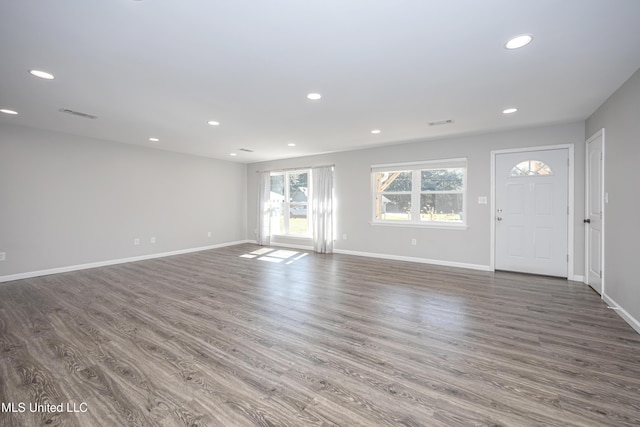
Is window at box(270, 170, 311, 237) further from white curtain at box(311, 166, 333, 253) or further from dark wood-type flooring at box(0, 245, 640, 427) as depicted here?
dark wood-type flooring at box(0, 245, 640, 427)

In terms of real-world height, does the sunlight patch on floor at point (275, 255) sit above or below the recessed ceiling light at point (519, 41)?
below

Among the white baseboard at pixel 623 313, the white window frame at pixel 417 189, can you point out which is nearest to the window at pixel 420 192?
the white window frame at pixel 417 189

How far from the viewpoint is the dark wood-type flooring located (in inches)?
65.6

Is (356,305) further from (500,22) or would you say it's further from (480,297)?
(500,22)

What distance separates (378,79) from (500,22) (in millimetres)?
1085

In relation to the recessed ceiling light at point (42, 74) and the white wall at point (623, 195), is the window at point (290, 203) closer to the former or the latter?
the recessed ceiling light at point (42, 74)

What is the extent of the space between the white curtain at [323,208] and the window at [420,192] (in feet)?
3.60

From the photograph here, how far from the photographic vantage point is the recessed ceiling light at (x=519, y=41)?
2100 mm

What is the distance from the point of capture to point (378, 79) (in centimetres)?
279

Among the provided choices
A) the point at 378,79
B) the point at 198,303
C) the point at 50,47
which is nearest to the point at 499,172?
the point at 378,79

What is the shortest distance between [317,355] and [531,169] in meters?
4.75

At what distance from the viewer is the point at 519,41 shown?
2.15m

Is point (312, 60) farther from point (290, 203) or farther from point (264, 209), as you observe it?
point (264, 209)

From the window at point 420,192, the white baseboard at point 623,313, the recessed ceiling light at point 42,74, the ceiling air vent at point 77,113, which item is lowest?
the white baseboard at point 623,313
